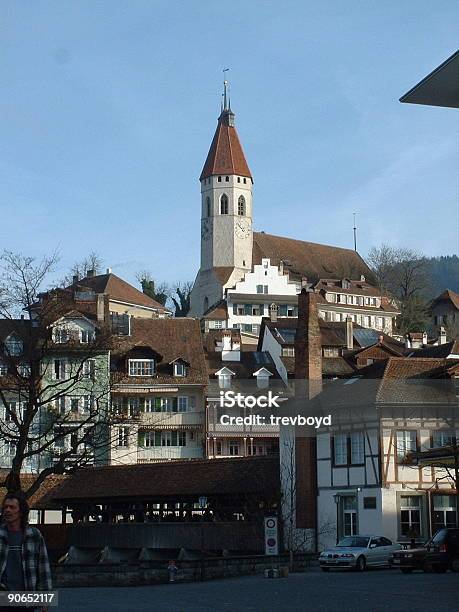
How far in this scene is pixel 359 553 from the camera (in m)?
34.5

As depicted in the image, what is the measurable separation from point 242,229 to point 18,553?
12356cm

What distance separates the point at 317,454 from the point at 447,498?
6.20 metres

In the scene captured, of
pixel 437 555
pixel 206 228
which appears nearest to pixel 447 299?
pixel 206 228

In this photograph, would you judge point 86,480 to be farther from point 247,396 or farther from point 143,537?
point 247,396

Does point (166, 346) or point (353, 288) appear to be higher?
point (353, 288)

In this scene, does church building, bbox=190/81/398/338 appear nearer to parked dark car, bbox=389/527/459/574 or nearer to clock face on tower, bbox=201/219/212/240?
clock face on tower, bbox=201/219/212/240

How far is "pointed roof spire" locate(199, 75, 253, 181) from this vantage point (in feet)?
440

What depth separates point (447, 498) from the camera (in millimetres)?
42344

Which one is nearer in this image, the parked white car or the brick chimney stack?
the parked white car

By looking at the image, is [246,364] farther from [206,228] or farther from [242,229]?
[206,228]

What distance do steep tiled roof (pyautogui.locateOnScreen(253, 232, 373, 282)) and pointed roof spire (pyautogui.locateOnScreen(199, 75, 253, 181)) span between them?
27.4 ft

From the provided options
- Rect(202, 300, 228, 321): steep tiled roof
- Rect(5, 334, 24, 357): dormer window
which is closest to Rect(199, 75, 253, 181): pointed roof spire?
Rect(202, 300, 228, 321): steep tiled roof

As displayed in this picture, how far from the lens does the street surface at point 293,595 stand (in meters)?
21.0

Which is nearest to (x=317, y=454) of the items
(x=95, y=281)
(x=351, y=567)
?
(x=351, y=567)
